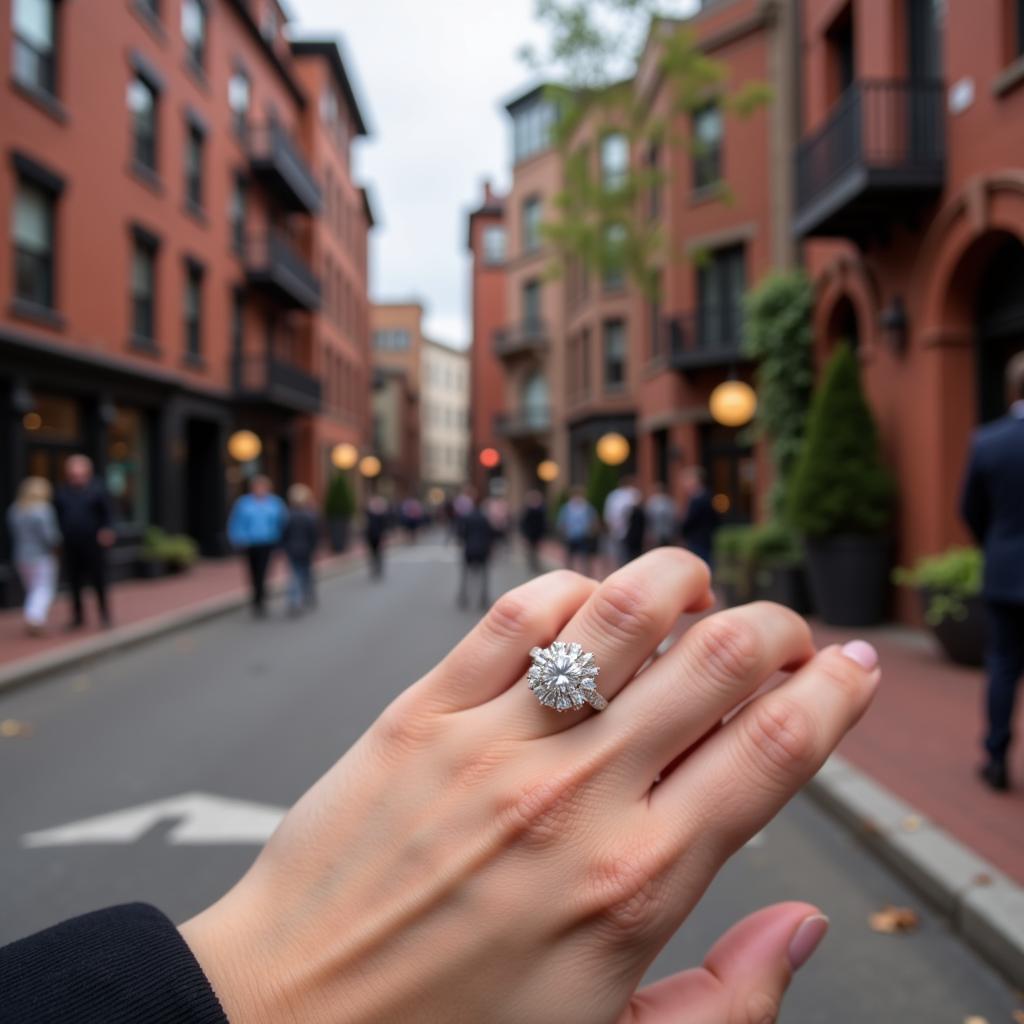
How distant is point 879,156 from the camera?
9492 mm

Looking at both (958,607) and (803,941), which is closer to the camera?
(803,941)

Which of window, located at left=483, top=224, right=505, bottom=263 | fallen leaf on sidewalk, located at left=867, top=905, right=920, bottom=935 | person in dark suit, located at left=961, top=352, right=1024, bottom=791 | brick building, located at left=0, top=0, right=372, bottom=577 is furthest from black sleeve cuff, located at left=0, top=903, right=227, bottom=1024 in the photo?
window, located at left=483, top=224, right=505, bottom=263

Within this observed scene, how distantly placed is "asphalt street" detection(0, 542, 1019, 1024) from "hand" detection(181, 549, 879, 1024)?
68.6 inches

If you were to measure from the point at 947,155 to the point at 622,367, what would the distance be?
22.0 meters

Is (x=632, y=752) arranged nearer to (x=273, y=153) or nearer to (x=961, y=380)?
(x=961, y=380)

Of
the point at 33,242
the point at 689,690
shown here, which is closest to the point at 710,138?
the point at 33,242

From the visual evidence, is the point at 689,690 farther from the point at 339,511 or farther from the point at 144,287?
the point at 339,511

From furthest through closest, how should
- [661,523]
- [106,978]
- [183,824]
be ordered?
[661,523], [183,824], [106,978]

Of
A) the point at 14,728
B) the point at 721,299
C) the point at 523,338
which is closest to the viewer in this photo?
the point at 14,728

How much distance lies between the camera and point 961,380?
9.40 metres

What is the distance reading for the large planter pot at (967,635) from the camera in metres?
7.29

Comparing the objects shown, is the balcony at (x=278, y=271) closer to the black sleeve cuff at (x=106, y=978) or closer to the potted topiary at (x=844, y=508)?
the potted topiary at (x=844, y=508)

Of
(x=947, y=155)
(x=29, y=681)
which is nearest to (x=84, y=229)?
(x=29, y=681)

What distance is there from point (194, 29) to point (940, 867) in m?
23.8
